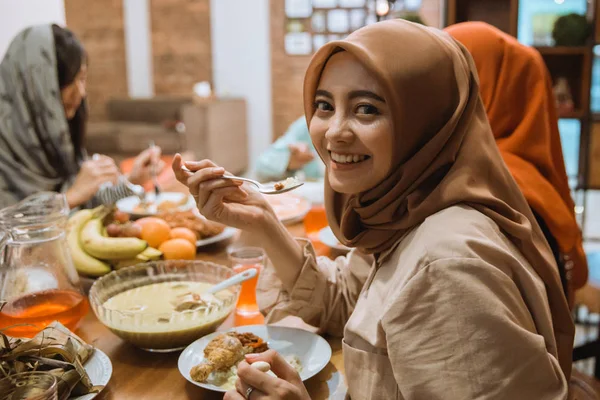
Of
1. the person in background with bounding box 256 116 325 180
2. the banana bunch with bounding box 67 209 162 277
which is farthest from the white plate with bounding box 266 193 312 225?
the person in background with bounding box 256 116 325 180

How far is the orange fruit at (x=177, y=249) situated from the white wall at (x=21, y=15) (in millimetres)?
1650

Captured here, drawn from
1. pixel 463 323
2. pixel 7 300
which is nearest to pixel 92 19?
pixel 7 300

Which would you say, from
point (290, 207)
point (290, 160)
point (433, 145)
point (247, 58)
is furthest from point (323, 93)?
point (247, 58)

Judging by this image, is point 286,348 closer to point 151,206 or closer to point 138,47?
point 151,206

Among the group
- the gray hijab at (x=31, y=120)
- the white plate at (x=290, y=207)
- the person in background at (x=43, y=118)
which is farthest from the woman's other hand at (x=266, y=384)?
the gray hijab at (x=31, y=120)

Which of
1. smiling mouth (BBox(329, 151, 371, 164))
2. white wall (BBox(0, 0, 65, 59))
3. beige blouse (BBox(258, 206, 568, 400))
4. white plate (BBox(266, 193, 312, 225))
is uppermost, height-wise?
white wall (BBox(0, 0, 65, 59))

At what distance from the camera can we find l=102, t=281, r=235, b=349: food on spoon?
3.43 feet

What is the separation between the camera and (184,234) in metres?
1.55

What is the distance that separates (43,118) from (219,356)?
67.1 inches

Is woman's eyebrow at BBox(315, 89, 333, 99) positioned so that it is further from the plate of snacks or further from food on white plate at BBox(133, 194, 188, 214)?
food on white plate at BBox(133, 194, 188, 214)

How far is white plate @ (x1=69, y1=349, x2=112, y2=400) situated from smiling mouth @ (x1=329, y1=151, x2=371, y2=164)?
19.7 inches

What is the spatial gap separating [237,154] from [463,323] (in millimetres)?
5830

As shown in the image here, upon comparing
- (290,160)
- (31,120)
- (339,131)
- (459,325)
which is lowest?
(290,160)

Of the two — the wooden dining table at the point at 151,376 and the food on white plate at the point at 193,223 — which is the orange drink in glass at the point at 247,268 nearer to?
the wooden dining table at the point at 151,376
